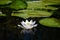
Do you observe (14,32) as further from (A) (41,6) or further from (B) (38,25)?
(A) (41,6)

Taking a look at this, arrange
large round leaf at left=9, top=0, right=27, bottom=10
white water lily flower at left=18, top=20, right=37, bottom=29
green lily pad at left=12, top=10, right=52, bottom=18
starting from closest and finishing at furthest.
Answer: white water lily flower at left=18, top=20, right=37, bottom=29 < green lily pad at left=12, top=10, right=52, bottom=18 < large round leaf at left=9, top=0, right=27, bottom=10

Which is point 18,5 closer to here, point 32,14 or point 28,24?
point 32,14

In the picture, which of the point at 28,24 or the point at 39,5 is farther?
the point at 39,5

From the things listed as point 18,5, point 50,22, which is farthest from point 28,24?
point 18,5

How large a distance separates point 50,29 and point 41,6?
1.22 feet

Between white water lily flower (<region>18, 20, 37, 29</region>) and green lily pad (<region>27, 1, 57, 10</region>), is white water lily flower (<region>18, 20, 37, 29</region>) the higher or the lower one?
the lower one

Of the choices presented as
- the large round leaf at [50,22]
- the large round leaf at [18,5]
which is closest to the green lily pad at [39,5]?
the large round leaf at [18,5]

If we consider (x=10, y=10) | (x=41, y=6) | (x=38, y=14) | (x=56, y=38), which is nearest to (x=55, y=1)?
(x=41, y=6)

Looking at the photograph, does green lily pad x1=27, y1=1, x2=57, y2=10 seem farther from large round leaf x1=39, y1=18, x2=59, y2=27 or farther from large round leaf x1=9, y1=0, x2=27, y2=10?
large round leaf x1=39, y1=18, x2=59, y2=27

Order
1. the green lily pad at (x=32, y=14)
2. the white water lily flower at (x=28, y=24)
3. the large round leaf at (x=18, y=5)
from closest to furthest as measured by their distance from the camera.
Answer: the white water lily flower at (x=28, y=24) → the green lily pad at (x=32, y=14) → the large round leaf at (x=18, y=5)

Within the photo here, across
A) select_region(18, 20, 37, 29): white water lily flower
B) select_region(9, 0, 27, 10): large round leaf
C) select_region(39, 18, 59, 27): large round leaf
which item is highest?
select_region(9, 0, 27, 10): large round leaf

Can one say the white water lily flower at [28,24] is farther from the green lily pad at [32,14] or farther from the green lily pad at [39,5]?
the green lily pad at [39,5]

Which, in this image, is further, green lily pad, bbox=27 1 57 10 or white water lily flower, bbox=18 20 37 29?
green lily pad, bbox=27 1 57 10

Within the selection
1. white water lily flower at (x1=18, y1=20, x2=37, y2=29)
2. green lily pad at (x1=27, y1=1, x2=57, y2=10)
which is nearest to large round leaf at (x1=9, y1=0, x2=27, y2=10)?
green lily pad at (x1=27, y1=1, x2=57, y2=10)
